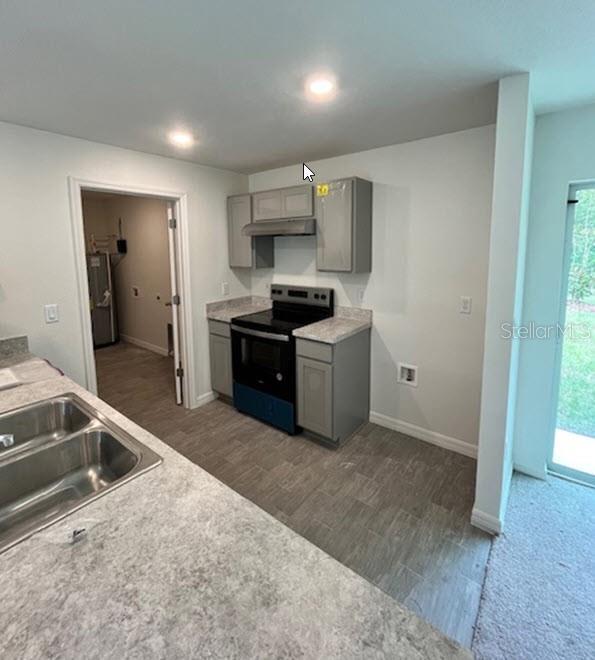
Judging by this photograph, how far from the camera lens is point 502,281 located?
1.81m

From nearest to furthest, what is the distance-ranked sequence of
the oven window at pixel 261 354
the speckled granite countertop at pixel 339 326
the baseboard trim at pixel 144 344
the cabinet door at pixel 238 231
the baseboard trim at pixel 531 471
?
the baseboard trim at pixel 531 471 → the speckled granite countertop at pixel 339 326 → the oven window at pixel 261 354 → the cabinet door at pixel 238 231 → the baseboard trim at pixel 144 344

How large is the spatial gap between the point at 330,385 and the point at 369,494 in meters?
0.79

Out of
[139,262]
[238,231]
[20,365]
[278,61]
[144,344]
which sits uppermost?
[278,61]

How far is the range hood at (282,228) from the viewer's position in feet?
9.88

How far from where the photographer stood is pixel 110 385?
4.23m

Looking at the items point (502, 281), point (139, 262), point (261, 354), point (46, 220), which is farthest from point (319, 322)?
point (139, 262)

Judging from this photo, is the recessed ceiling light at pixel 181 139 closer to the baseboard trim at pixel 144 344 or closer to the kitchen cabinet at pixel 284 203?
the kitchen cabinet at pixel 284 203

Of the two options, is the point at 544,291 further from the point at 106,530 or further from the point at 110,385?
the point at 110,385

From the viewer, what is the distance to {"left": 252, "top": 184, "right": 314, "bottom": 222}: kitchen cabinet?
3.06m

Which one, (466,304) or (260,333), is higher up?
(466,304)

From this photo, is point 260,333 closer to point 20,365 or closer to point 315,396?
point 315,396

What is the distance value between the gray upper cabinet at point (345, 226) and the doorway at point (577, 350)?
1.34 metres

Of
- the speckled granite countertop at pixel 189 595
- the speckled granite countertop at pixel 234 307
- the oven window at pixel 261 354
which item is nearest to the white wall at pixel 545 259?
the oven window at pixel 261 354

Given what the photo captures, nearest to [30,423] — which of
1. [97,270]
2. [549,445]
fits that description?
[549,445]
